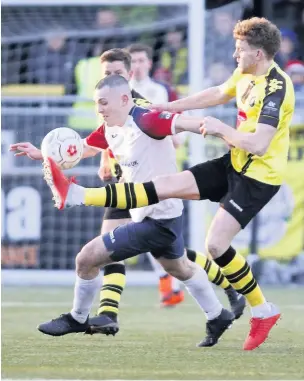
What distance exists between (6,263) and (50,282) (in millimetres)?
516

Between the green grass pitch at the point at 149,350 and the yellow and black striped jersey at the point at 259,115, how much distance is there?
41.1 inches

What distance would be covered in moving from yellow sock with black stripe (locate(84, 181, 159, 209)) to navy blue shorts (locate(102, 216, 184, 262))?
341 mm

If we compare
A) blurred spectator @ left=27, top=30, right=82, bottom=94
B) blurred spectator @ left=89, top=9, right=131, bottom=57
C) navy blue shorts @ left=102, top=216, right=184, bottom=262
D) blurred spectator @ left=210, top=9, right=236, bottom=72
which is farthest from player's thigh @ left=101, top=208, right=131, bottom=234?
blurred spectator @ left=89, top=9, right=131, bottom=57

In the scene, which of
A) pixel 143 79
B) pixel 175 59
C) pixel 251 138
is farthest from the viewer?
pixel 175 59

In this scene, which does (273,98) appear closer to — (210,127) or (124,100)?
(210,127)

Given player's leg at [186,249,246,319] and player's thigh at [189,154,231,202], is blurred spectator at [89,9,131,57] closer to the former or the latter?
player's leg at [186,249,246,319]

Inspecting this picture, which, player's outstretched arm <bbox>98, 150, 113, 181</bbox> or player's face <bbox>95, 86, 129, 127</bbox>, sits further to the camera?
player's outstretched arm <bbox>98, 150, 113, 181</bbox>

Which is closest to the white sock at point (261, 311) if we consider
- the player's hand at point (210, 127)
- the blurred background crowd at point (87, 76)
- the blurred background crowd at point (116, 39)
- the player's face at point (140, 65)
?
the player's hand at point (210, 127)

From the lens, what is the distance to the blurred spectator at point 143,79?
33.2 feet

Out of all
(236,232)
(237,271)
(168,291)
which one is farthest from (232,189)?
(168,291)

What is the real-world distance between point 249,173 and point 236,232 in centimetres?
36

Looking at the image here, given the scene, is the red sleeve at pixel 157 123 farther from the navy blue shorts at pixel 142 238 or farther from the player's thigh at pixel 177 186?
the navy blue shorts at pixel 142 238

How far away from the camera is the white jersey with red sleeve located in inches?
280

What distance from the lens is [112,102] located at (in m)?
7.09
